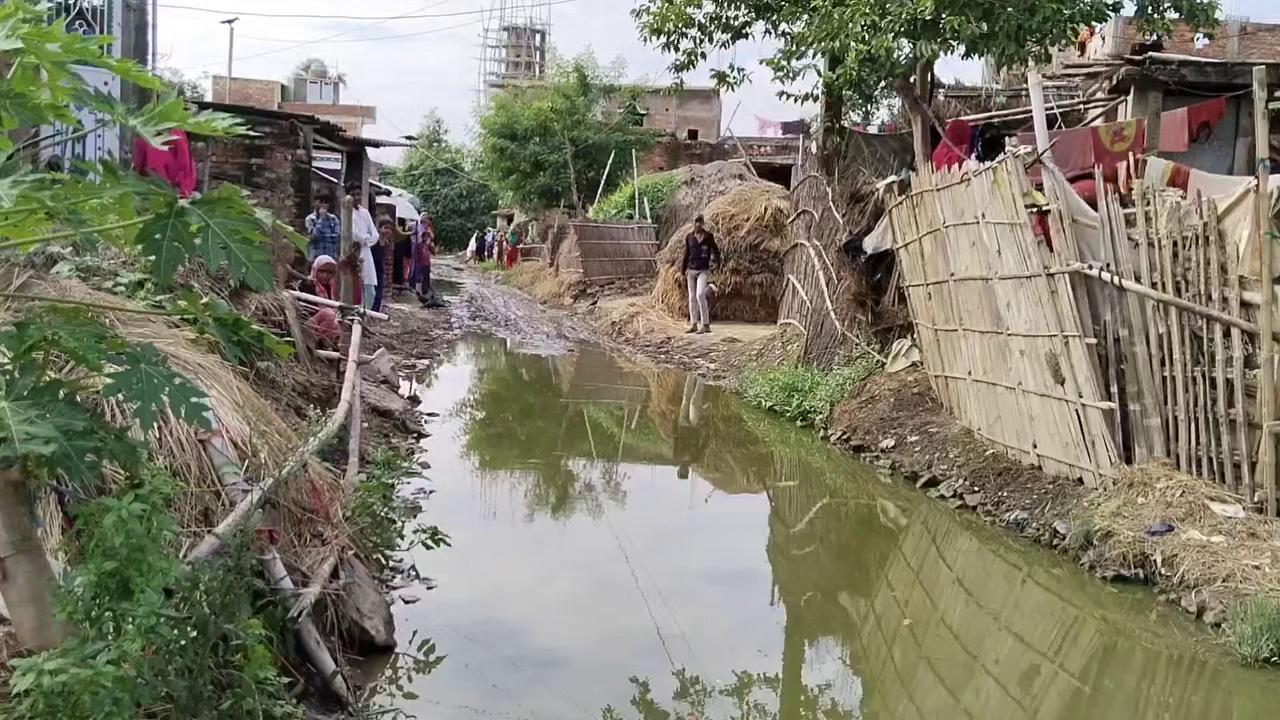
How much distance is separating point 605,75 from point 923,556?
2291 centimetres

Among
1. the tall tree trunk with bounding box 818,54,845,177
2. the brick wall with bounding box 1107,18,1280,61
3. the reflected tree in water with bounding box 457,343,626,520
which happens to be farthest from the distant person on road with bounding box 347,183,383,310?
the brick wall with bounding box 1107,18,1280,61

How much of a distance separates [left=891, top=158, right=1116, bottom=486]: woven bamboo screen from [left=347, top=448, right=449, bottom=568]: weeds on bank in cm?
364

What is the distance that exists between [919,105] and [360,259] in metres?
6.17

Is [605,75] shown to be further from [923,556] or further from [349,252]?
[923,556]

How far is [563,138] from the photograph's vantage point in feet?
89.0

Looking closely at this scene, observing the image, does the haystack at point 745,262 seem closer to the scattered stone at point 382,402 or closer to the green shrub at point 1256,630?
the scattered stone at point 382,402

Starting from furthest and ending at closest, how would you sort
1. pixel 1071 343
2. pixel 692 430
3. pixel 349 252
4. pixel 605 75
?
pixel 605 75, pixel 349 252, pixel 692 430, pixel 1071 343

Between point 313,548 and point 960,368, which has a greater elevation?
point 960,368

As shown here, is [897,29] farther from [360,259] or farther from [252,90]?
[252,90]

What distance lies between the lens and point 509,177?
93.2 feet

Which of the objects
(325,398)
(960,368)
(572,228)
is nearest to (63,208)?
(325,398)

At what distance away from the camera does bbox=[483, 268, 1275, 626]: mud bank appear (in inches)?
226

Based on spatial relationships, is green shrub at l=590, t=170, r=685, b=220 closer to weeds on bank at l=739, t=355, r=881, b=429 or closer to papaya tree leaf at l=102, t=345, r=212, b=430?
weeds on bank at l=739, t=355, r=881, b=429

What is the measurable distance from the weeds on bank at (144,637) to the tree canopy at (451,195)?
40.9 meters
